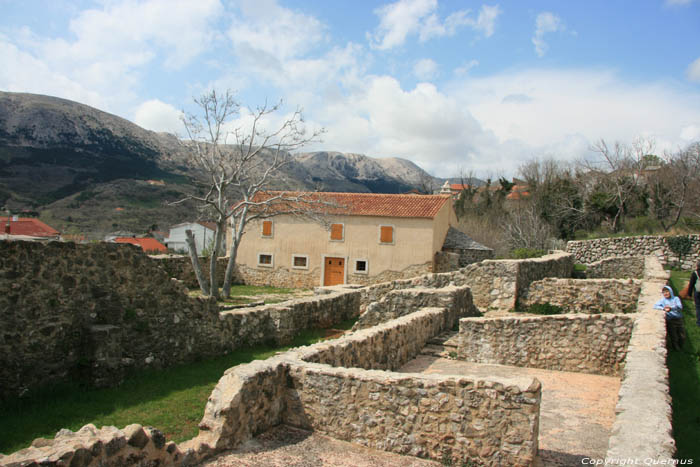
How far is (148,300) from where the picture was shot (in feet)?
29.2

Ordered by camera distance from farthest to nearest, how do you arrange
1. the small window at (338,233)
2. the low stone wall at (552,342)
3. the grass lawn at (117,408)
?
the small window at (338,233)
the low stone wall at (552,342)
the grass lawn at (117,408)

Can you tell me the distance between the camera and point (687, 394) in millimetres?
6676

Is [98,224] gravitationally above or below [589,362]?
above

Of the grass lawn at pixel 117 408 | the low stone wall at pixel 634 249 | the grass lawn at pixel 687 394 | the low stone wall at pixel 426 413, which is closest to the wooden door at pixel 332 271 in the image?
the low stone wall at pixel 634 249

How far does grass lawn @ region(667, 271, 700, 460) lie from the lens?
5.12 m

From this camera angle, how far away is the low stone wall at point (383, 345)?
276 inches

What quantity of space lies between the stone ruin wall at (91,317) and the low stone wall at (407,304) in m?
3.97

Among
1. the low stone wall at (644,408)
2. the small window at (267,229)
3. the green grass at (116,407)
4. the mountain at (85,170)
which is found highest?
the mountain at (85,170)

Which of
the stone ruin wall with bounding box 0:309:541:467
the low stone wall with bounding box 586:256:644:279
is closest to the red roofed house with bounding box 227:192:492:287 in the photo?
the low stone wall with bounding box 586:256:644:279

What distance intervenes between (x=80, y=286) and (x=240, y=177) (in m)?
18.4

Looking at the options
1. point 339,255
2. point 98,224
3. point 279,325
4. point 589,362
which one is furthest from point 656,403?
point 98,224

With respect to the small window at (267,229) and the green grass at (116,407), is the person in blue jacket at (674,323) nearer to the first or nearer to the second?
the green grass at (116,407)

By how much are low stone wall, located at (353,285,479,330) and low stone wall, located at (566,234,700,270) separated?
18978mm

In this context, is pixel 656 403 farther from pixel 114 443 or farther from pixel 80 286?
pixel 80 286
